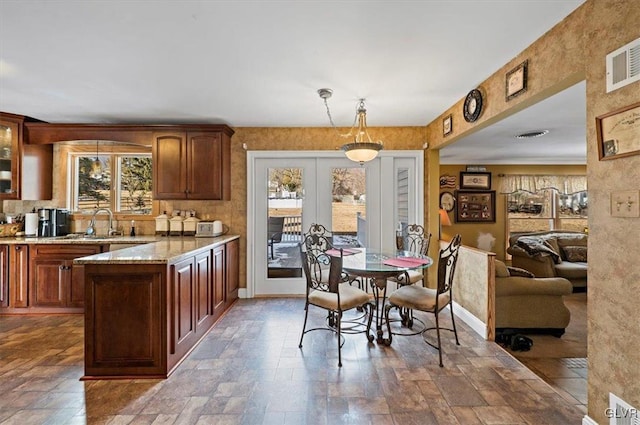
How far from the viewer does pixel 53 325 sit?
3.31 meters

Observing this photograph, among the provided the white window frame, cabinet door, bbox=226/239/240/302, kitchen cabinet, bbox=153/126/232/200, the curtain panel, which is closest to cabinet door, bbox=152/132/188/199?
kitchen cabinet, bbox=153/126/232/200

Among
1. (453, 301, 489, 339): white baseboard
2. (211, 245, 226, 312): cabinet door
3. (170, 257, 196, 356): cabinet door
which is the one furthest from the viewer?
(211, 245, 226, 312): cabinet door

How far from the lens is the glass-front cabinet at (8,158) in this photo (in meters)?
3.72

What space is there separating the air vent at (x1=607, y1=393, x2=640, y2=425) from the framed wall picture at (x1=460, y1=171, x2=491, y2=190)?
551 centimetres

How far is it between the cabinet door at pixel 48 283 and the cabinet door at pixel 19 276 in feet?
0.22

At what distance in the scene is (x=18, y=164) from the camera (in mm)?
3811

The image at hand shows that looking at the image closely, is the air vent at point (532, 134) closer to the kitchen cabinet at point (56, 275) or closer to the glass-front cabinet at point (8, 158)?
the kitchen cabinet at point (56, 275)

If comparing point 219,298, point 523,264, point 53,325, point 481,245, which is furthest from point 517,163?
point 53,325

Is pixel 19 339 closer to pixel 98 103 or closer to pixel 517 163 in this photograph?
pixel 98 103

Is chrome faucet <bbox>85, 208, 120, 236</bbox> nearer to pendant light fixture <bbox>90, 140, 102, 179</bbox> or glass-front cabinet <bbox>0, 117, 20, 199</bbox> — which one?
pendant light fixture <bbox>90, 140, 102, 179</bbox>

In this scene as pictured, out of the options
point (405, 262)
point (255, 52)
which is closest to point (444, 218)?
point (405, 262)

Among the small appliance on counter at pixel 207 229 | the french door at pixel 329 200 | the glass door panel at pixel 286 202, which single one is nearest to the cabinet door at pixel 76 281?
the small appliance on counter at pixel 207 229

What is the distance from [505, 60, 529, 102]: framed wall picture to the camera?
7.29 ft

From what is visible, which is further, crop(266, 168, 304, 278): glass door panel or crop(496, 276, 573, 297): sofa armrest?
crop(266, 168, 304, 278): glass door panel
